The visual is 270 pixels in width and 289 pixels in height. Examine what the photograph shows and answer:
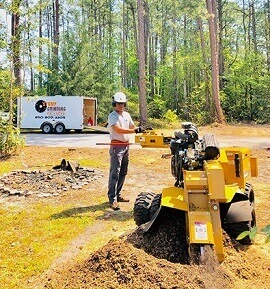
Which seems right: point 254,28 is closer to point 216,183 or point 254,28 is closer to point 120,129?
point 120,129

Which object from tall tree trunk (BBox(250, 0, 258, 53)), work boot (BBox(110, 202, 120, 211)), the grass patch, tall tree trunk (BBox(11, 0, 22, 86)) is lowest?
the grass patch

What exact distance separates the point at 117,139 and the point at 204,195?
2.85 metres

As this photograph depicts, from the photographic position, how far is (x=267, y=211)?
616 cm

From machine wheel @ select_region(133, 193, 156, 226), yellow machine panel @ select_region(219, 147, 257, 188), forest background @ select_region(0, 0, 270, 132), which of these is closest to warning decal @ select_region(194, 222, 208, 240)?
yellow machine panel @ select_region(219, 147, 257, 188)

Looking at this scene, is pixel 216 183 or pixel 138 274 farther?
pixel 216 183

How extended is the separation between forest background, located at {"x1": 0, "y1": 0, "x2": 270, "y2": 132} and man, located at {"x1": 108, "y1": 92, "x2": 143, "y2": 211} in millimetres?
6842

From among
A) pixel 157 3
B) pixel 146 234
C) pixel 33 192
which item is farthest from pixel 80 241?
pixel 157 3

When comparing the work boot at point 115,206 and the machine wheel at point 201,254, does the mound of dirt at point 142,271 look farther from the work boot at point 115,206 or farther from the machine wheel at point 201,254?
the work boot at point 115,206

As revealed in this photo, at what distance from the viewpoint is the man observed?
6.12 meters

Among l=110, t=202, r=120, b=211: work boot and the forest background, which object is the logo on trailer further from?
l=110, t=202, r=120, b=211: work boot

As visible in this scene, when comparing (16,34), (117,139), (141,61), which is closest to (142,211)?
(117,139)

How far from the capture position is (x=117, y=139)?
20.5ft

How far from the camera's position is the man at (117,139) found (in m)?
6.12

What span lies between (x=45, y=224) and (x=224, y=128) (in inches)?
684
